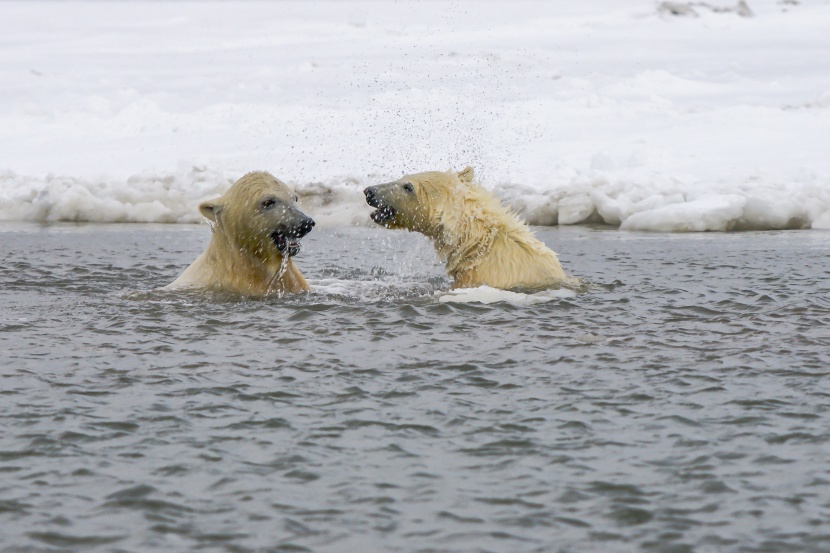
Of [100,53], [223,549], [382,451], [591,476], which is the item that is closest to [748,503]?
[591,476]

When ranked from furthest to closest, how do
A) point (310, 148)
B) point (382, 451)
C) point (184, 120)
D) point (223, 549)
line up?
point (184, 120) → point (310, 148) → point (382, 451) → point (223, 549)

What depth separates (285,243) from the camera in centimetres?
941

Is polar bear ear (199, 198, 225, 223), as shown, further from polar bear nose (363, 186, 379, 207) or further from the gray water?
polar bear nose (363, 186, 379, 207)

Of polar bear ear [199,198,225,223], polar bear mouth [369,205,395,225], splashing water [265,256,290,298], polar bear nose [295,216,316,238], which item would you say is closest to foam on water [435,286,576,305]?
polar bear mouth [369,205,395,225]

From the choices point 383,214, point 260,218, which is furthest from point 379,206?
point 260,218

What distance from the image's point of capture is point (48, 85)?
1073 inches

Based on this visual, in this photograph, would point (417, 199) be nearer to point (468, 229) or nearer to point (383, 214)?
point (383, 214)

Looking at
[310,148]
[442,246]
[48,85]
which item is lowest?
[442,246]

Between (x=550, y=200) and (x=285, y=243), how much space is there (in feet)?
28.3

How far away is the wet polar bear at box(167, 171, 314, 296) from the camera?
30.8 ft

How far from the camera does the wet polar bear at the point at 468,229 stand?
31.7ft

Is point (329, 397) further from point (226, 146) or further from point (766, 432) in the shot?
point (226, 146)

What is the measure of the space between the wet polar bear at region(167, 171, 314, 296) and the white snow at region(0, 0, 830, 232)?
7.96 m

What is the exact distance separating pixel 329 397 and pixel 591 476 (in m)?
1.76
